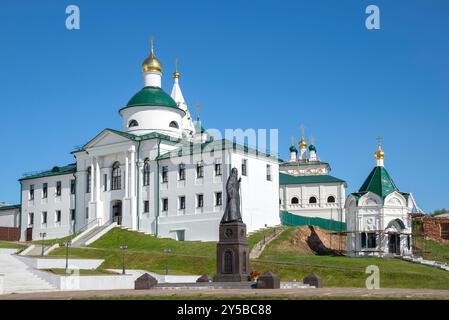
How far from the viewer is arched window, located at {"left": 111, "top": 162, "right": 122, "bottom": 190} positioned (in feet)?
183

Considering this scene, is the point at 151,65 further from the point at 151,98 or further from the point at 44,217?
the point at 44,217

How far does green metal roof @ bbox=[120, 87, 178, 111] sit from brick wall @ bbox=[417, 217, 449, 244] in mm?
22908

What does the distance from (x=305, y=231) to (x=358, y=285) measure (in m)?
17.0

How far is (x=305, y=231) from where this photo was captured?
49.7 m

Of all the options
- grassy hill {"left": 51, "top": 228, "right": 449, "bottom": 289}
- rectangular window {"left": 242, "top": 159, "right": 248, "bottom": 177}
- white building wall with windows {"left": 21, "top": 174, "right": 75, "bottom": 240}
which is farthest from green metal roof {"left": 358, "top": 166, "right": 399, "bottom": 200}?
white building wall with windows {"left": 21, "top": 174, "right": 75, "bottom": 240}

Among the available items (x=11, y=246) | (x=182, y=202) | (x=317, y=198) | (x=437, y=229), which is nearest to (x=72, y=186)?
(x=11, y=246)

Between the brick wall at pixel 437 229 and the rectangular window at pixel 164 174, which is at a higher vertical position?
the rectangular window at pixel 164 174

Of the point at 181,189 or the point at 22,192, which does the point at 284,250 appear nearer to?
the point at 181,189

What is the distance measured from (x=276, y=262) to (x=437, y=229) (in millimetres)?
22302

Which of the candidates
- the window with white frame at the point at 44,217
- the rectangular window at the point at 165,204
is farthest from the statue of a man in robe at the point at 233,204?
the window with white frame at the point at 44,217

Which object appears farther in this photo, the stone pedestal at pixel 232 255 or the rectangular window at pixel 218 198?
the rectangular window at pixel 218 198

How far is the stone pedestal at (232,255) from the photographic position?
28.7 metres

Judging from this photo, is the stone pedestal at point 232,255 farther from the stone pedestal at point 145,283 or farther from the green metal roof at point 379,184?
the green metal roof at point 379,184
